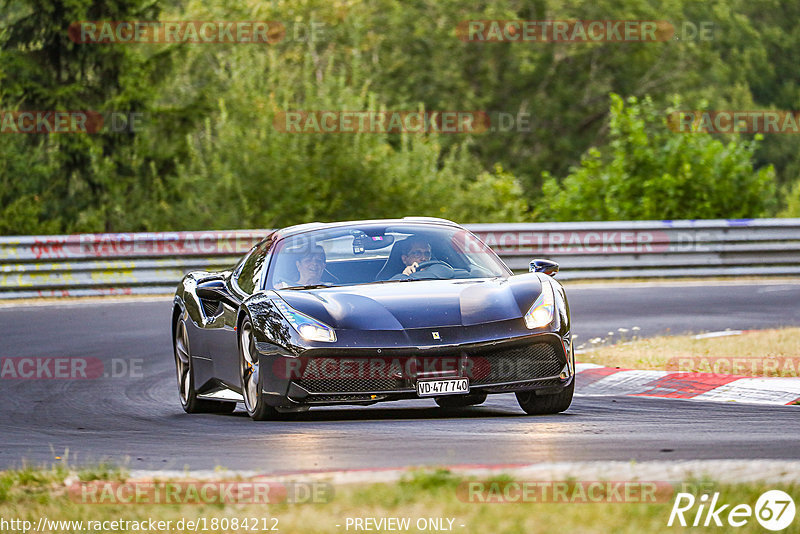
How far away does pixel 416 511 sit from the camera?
203 inches

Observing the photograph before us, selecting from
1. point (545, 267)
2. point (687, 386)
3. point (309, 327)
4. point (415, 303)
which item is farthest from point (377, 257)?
point (687, 386)

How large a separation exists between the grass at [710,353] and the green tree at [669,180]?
1146 cm

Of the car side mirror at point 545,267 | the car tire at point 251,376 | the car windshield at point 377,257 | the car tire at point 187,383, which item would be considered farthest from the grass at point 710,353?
the car tire at point 251,376

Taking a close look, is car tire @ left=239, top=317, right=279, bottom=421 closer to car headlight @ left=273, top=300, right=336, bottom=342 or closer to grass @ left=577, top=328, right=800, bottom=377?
car headlight @ left=273, top=300, right=336, bottom=342

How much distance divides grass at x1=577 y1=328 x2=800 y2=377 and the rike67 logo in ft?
Answer: 18.7

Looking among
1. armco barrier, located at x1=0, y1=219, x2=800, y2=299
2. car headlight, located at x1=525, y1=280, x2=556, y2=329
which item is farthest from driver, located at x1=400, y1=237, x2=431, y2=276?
armco barrier, located at x1=0, y1=219, x2=800, y2=299

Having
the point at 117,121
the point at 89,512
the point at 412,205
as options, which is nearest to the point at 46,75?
the point at 117,121

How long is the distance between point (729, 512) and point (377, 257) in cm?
481

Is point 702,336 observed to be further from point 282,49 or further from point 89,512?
point 282,49

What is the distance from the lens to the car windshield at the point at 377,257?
9383 mm

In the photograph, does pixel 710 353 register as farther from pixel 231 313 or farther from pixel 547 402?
pixel 231 313

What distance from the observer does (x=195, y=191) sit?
2592cm

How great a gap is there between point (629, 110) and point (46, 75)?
42.5 feet

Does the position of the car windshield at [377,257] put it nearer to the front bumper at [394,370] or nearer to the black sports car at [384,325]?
the black sports car at [384,325]
